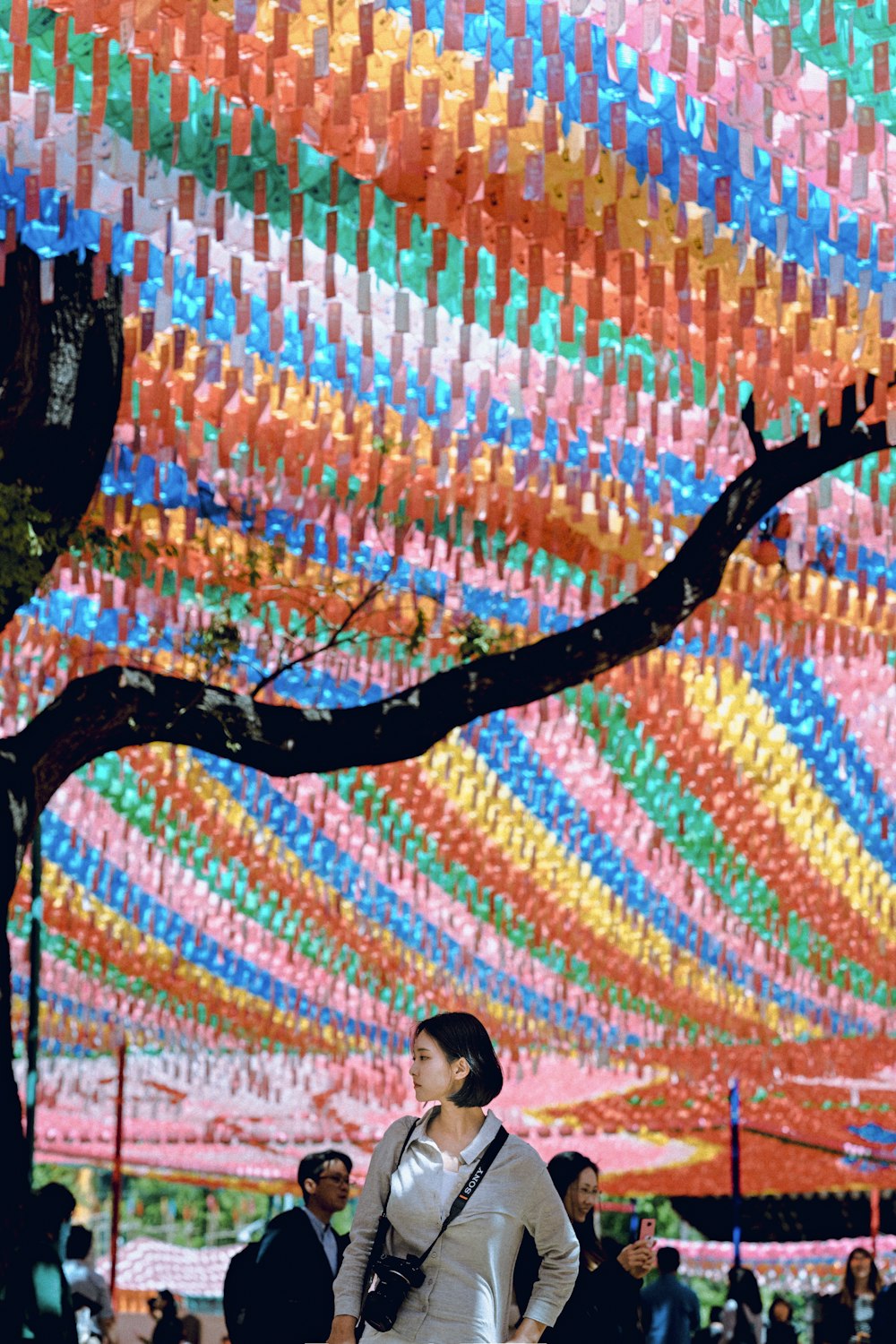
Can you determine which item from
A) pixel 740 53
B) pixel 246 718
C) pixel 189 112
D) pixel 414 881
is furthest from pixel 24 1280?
pixel 414 881

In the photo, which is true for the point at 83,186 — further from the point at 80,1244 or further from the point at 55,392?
the point at 80,1244

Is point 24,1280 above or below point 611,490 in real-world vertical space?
below

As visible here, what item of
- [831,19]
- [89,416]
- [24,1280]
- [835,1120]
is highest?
[831,19]

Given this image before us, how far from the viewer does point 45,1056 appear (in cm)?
1989

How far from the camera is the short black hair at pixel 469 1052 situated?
335cm

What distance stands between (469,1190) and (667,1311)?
172 inches

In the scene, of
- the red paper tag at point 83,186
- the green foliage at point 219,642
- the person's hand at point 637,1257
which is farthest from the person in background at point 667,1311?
the red paper tag at point 83,186

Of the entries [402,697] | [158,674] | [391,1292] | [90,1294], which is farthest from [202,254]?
[90,1294]

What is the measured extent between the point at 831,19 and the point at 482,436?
2.94 metres

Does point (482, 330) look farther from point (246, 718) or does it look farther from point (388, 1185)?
point (388, 1185)

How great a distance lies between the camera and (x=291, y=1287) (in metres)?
4.86

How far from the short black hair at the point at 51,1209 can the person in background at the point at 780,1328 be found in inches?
275

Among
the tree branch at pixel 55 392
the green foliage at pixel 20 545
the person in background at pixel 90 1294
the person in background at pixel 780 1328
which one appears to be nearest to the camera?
the green foliage at pixel 20 545

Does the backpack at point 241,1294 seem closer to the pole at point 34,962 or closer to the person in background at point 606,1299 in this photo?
the person in background at point 606,1299
